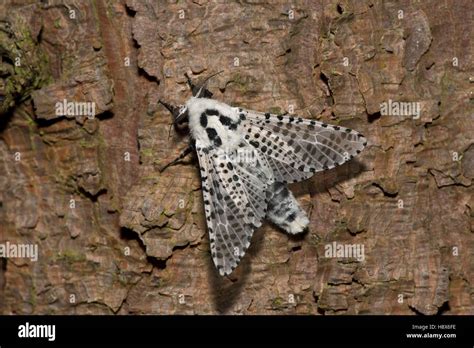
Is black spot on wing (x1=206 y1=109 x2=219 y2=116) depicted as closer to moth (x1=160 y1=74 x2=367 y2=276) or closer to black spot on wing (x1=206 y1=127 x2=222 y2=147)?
moth (x1=160 y1=74 x2=367 y2=276)

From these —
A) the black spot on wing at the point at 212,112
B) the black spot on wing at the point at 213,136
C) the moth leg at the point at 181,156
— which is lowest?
the moth leg at the point at 181,156

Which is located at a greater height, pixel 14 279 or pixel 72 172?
pixel 72 172

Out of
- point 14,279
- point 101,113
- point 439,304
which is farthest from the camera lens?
point 14,279

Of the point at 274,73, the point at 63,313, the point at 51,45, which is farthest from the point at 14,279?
the point at 274,73

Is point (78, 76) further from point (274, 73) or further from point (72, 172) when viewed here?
point (274, 73)

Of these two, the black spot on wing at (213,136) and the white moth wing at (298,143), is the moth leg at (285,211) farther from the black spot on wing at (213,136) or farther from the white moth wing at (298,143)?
the black spot on wing at (213,136)

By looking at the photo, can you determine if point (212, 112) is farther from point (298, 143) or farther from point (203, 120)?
point (298, 143)

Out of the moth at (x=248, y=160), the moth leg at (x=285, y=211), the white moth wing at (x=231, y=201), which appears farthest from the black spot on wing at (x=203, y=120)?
the moth leg at (x=285, y=211)
